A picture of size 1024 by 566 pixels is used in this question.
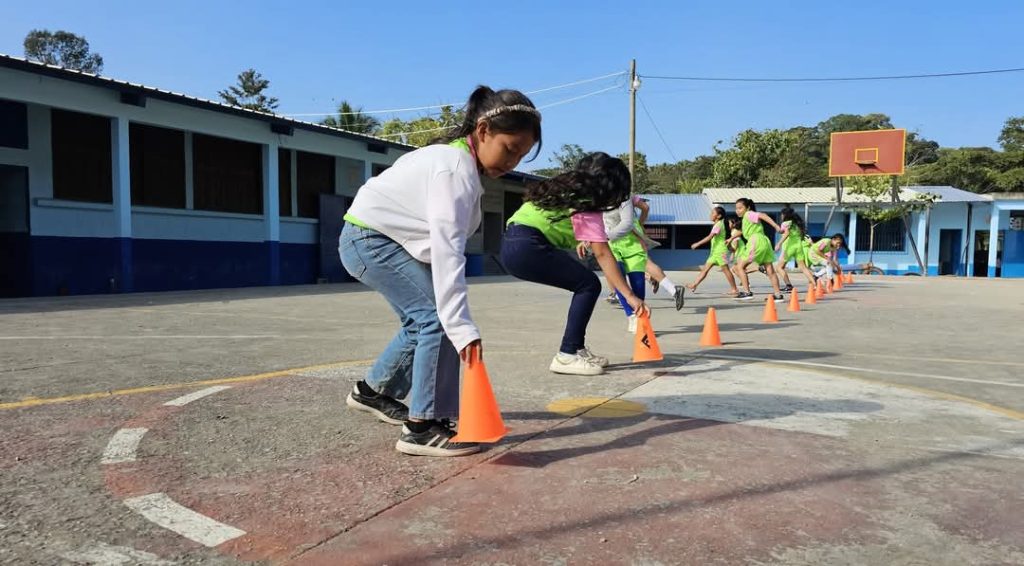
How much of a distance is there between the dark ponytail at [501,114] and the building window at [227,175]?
1505 centimetres

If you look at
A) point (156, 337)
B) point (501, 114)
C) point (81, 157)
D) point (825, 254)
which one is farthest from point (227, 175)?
point (501, 114)

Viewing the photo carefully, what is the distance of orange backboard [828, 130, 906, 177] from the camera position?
32.2m

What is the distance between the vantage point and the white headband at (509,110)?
8.88 ft

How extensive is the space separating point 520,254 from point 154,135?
43.7ft

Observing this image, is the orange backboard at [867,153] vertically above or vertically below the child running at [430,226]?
above

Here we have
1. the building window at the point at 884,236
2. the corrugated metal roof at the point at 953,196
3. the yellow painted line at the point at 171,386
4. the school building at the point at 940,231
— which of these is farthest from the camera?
the building window at the point at 884,236

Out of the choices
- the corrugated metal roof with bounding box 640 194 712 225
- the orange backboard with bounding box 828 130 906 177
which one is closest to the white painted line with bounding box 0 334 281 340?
the corrugated metal roof with bounding box 640 194 712 225

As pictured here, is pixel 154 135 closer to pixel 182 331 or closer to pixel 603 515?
pixel 182 331

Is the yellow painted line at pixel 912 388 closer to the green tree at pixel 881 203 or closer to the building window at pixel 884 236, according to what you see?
the green tree at pixel 881 203

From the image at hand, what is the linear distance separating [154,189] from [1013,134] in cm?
6522

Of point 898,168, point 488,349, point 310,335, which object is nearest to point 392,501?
point 488,349

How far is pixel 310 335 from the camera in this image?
6.71m

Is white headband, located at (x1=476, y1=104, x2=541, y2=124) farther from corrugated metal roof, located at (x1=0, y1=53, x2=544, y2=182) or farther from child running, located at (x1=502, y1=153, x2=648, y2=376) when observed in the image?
corrugated metal roof, located at (x1=0, y1=53, x2=544, y2=182)

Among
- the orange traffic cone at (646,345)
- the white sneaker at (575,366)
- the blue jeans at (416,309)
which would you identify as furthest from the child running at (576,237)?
the blue jeans at (416,309)
